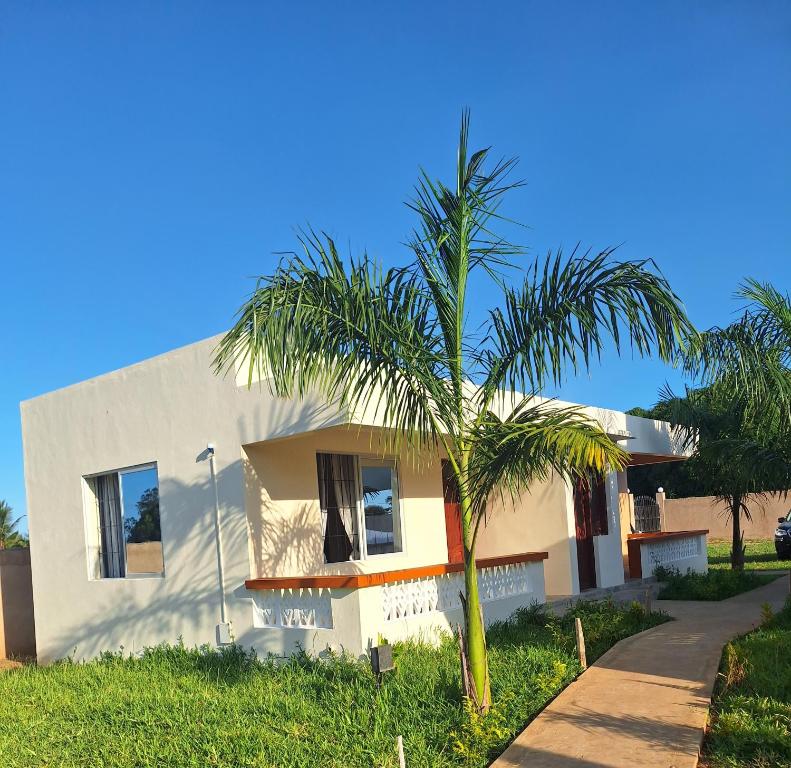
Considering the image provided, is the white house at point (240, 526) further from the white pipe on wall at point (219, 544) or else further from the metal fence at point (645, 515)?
the metal fence at point (645, 515)

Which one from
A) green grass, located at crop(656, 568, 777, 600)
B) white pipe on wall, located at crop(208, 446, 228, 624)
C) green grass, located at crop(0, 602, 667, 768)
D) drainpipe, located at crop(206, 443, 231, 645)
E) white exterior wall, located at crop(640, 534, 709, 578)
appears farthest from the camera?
white exterior wall, located at crop(640, 534, 709, 578)

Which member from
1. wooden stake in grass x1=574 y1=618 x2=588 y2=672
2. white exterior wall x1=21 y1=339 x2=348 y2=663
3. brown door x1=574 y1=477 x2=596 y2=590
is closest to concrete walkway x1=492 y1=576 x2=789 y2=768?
wooden stake in grass x1=574 y1=618 x2=588 y2=672

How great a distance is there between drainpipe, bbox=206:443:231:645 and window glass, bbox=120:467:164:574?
4.10ft

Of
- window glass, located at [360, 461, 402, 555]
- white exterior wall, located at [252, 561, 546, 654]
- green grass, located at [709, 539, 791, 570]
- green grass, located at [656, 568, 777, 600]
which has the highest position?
window glass, located at [360, 461, 402, 555]

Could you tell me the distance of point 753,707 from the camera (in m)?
6.20

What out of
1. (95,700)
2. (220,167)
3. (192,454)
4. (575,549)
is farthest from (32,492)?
(575,549)

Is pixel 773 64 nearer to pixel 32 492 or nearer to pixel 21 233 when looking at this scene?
pixel 32 492

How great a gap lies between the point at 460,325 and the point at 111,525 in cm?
694

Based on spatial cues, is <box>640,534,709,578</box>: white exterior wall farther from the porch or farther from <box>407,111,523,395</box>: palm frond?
<box>407,111,523,395</box>: palm frond

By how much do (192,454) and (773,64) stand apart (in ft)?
26.9

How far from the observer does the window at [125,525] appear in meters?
10.8

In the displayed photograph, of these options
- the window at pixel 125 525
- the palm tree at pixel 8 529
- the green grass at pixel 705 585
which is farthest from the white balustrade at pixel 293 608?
the palm tree at pixel 8 529

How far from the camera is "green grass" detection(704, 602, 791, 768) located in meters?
5.45

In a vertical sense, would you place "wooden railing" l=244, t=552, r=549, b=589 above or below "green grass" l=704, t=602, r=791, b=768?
above
